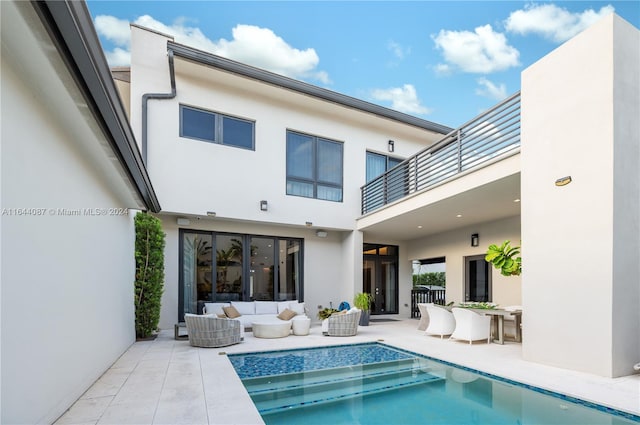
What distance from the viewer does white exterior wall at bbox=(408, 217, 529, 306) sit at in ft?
33.2

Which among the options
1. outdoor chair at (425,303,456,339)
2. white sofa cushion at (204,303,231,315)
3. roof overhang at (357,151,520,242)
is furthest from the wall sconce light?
white sofa cushion at (204,303,231,315)

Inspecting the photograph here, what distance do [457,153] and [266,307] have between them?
6.26 m

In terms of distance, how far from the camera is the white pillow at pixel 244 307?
32.2 ft

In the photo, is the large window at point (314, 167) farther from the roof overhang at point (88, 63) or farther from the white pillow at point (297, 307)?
the roof overhang at point (88, 63)

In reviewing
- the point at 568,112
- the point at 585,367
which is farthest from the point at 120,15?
the point at 585,367

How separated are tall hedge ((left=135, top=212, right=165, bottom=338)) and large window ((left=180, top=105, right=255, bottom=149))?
104 inches

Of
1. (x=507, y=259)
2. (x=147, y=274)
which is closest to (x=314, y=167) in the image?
(x=147, y=274)

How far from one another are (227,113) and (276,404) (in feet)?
25.4

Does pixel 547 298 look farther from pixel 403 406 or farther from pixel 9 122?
pixel 9 122

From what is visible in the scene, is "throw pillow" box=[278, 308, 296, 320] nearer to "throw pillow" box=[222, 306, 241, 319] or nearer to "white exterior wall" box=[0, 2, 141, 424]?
"throw pillow" box=[222, 306, 241, 319]

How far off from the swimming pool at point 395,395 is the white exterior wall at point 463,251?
16.5 feet

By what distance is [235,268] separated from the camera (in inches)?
418

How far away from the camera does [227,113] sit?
10.0 meters

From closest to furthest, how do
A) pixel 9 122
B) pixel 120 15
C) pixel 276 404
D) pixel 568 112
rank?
pixel 9 122, pixel 276 404, pixel 568 112, pixel 120 15
